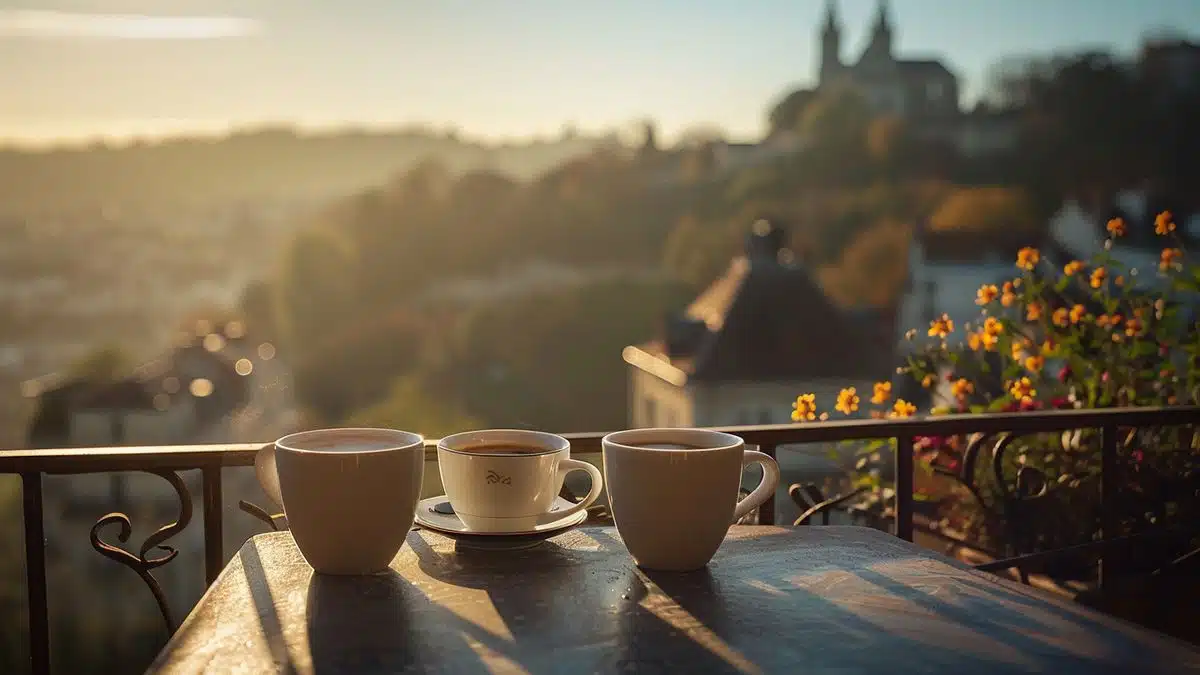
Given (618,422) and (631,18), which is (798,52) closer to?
(631,18)

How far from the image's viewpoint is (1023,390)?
2.24 m

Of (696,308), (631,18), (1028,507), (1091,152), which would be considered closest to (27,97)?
(631,18)

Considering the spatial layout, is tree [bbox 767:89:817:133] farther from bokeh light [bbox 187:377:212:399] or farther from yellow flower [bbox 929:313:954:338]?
yellow flower [bbox 929:313:954:338]

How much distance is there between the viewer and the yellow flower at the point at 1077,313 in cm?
225

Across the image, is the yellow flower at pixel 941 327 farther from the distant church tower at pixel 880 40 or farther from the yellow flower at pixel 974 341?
the distant church tower at pixel 880 40

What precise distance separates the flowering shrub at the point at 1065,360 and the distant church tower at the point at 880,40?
42.9 ft

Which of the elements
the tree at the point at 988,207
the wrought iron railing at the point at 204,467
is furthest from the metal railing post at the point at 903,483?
the tree at the point at 988,207

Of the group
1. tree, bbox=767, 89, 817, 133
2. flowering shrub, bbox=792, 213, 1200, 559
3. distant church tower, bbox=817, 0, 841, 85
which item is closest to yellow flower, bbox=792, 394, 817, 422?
flowering shrub, bbox=792, 213, 1200, 559

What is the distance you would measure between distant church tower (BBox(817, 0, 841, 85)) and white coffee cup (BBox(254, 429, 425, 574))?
15174mm

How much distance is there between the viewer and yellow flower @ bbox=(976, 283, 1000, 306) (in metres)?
2.31

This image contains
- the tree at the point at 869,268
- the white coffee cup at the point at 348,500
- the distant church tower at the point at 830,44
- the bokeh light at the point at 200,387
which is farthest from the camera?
the distant church tower at the point at 830,44

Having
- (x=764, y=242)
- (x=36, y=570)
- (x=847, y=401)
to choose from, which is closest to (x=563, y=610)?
(x=36, y=570)

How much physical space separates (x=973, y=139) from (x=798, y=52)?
6448 mm

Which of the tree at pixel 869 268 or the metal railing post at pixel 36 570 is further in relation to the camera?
the tree at pixel 869 268
